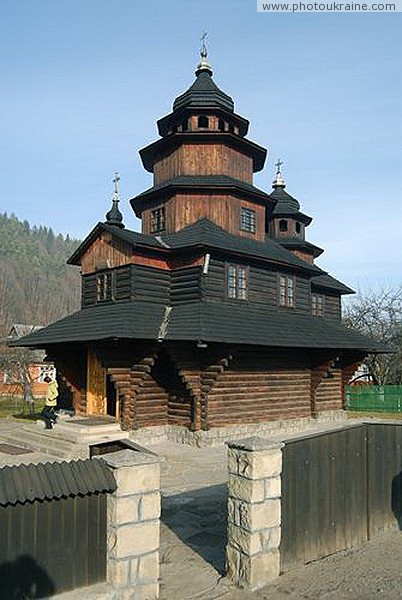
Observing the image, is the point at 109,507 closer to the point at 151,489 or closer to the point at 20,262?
the point at 151,489

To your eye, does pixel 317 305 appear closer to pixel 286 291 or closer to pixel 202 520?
pixel 286 291

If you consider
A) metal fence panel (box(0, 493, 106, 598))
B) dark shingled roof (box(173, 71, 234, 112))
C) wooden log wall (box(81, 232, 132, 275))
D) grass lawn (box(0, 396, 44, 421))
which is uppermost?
dark shingled roof (box(173, 71, 234, 112))

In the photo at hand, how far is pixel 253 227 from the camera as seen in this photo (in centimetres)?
1920

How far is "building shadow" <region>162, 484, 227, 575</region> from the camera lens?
21.3ft

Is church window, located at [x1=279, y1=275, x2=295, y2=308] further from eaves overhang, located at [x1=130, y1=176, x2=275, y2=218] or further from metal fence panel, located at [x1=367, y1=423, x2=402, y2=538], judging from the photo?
metal fence panel, located at [x1=367, y1=423, x2=402, y2=538]

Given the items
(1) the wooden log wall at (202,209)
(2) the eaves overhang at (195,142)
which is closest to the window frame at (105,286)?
(1) the wooden log wall at (202,209)

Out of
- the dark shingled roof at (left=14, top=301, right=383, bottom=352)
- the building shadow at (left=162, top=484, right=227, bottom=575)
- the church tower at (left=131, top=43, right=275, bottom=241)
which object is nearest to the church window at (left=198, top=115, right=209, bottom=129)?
the church tower at (left=131, top=43, right=275, bottom=241)

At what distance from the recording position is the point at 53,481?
462 centimetres

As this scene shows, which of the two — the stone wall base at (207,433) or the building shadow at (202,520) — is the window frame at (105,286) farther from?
the building shadow at (202,520)

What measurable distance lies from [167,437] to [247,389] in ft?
9.65

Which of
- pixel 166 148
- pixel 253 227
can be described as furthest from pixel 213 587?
pixel 166 148

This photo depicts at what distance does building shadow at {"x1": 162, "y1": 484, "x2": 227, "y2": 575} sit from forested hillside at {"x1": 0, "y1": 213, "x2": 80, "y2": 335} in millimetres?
43064

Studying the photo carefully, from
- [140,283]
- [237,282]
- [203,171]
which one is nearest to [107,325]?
[140,283]

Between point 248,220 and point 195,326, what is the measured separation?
274 inches
